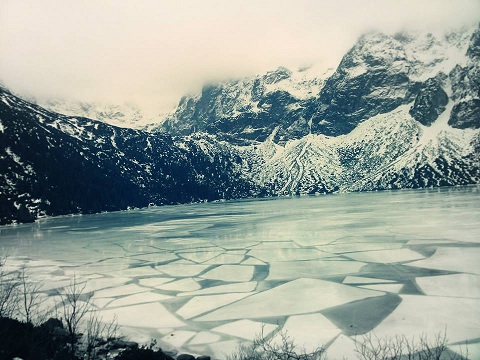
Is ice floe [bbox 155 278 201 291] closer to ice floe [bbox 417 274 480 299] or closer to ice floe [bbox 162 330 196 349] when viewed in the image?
ice floe [bbox 162 330 196 349]

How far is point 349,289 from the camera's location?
17.5m

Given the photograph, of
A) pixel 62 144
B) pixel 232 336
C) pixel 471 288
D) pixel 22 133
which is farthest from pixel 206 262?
pixel 62 144

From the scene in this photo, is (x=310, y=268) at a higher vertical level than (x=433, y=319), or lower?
lower

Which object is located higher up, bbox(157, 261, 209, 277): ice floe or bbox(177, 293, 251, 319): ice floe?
bbox(177, 293, 251, 319): ice floe

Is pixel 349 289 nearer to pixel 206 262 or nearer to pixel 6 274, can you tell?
pixel 206 262

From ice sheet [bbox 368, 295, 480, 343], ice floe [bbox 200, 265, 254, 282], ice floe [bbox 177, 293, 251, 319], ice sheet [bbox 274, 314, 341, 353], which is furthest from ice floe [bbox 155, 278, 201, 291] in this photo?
ice sheet [bbox 368, 295, 480, 343]

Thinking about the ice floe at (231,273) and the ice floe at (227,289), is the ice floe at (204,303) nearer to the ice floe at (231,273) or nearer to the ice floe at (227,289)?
the ice floe at (227,289)

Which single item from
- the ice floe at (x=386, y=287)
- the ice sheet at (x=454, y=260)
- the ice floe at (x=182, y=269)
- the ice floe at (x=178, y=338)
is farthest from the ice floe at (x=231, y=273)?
the ice sheet at (x=454, y=260)

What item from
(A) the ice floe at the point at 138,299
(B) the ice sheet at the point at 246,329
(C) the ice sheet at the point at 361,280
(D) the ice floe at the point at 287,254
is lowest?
(D) the ice floe at the point at 287,254

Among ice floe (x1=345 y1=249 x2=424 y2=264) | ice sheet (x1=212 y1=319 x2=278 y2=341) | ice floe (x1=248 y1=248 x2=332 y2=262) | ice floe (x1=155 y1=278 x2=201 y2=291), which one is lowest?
ice floe (x1=248 y1=248 x2=332 y2=262)

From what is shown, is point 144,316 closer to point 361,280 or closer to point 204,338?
point 204,338

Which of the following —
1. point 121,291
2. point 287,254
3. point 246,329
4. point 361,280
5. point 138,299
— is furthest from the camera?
point 287,254

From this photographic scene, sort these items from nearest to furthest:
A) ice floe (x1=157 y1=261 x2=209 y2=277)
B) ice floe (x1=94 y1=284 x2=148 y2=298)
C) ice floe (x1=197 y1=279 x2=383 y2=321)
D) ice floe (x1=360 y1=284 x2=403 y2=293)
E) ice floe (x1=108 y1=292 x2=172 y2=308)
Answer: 1. ice floe (x1=197 y1=279 x2=383 y2=321)
2. ice floe (x1=360 y1=284 x2=403 y2=293)
3. ice floe (x1=108 y1=292 x2=172 y2=308)
4. ice floe (x1=94 y1=284 x2=148 y2=298)
5. ice floe (x1=157 y1=261 x2=209 y2=277)

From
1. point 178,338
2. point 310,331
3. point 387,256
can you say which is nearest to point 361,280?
point 387,256
